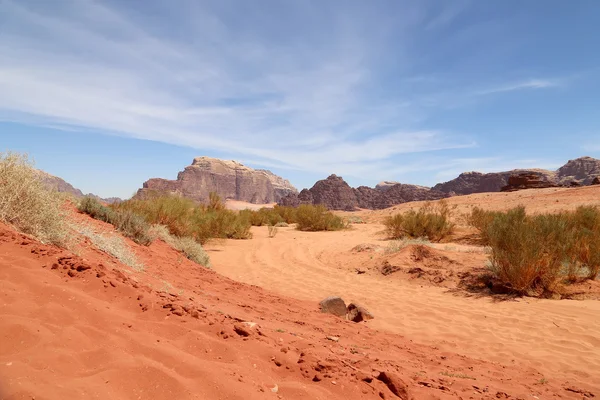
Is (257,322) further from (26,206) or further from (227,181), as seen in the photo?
(227,181)

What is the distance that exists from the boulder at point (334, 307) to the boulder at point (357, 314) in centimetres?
13

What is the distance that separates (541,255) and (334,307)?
17.0 feet

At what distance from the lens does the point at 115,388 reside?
228 centimetres

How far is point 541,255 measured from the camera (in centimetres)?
870

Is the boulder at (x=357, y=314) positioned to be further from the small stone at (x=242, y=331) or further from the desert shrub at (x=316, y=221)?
the desert shrub at (x=316, y=221)

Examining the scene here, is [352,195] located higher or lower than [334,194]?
lower

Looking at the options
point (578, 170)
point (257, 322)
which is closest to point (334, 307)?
point (257, 322)

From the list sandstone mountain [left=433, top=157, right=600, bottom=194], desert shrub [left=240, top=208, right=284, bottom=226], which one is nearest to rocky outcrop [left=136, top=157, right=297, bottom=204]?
sandstone mountain [left=433, top=157, right=600, bottom=194]

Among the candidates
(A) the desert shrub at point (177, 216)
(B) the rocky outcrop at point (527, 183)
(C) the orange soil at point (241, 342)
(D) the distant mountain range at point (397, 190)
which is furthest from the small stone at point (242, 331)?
(D) the distant mountain range at point (397, 190)

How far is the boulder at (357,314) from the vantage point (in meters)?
7.14

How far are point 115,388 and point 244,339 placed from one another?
143 cm

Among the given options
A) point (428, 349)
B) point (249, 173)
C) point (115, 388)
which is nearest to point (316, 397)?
point (115, 388)

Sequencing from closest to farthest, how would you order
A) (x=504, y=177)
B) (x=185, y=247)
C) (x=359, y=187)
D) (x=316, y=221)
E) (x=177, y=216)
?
(x=185, y=247) < (x=177, y=216) < (x=316, y=221) < (x=504, y=177) < (x=359, y=187)

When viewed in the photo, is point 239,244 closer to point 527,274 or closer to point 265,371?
point 527,274
